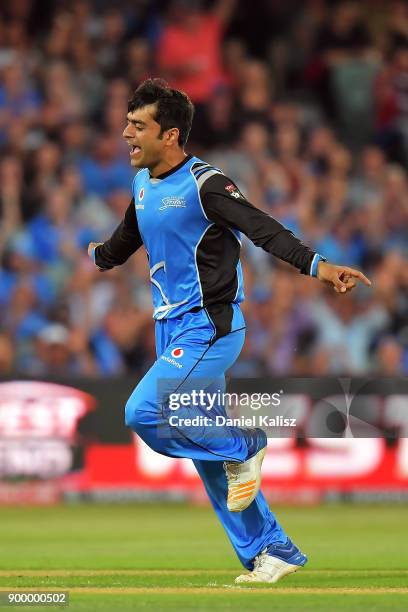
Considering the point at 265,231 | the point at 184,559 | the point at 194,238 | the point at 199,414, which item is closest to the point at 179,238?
the point at 194,238

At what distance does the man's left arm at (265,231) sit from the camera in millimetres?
7219

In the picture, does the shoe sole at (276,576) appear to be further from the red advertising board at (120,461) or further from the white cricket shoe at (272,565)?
the red advertising board at (120,461)

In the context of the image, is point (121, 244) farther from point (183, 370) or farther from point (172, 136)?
point (183, 370)

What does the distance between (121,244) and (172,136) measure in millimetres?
831

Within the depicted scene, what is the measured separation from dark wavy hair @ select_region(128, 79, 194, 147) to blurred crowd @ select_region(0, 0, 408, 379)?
7.21 m

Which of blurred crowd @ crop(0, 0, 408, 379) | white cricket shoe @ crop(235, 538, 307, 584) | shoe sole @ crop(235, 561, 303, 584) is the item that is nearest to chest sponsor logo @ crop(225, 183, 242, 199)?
white cricket shoe @ crop(235, 538, 307, 584)

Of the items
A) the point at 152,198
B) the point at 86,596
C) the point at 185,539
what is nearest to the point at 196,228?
the point at 152,198

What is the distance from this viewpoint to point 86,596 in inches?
294

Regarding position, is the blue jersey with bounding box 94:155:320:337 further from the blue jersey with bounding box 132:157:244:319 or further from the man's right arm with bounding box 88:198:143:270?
the man's right arm with bounding box 88:198:143:270

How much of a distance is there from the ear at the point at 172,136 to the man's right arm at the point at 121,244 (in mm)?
495

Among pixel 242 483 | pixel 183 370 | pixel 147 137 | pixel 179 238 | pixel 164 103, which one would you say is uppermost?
pixel 164 103

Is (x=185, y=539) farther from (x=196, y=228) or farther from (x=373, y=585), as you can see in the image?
(x=196, y=228)

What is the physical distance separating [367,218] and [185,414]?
1022cm

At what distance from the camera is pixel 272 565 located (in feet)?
26.3
